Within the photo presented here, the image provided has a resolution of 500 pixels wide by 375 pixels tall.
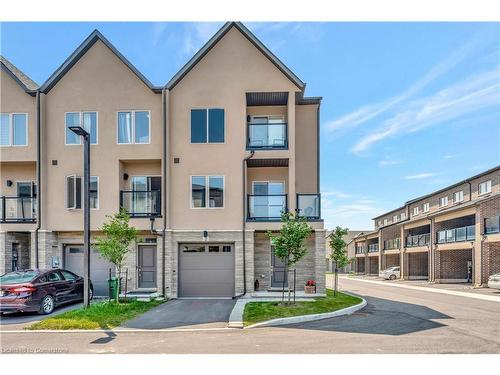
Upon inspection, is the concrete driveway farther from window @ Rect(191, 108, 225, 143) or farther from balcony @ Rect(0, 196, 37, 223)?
balcony @ Rect(0, 196, 37, 223)

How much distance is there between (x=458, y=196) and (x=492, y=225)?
12.0 m

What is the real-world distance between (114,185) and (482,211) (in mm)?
23834

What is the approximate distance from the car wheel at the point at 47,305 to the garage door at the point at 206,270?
5.11m

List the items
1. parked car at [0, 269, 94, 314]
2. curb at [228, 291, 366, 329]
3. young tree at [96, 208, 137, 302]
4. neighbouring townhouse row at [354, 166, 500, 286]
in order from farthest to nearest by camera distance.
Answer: neighbouring townhouse row at [354, 166, 500, 286], young tree at [96, 208, 137, 302], parked car at [0, 269, 94, 314], curb at [228, 291, 366, 329]

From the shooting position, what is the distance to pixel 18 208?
54.4 ft

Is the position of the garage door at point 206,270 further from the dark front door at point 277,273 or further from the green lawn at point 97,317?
the green lawn at point 97,317

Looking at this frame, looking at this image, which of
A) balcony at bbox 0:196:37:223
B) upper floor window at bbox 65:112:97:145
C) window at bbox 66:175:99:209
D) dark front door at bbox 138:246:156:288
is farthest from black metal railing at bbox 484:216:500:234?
balcony at bbox 0:196:37:223

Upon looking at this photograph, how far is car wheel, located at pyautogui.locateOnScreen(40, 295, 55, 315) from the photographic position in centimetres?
1223

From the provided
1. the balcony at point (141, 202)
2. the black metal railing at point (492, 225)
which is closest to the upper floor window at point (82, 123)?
the balcony at point (141, 202)

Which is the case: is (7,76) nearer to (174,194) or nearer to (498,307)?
(174,194)

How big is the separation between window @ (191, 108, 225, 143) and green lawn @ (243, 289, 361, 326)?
7.23m

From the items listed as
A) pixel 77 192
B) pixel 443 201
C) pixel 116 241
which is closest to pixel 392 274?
pixel 443 201

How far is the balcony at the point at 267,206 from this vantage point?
1606 cm

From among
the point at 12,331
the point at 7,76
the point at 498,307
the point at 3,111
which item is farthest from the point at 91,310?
the point at 498,307
